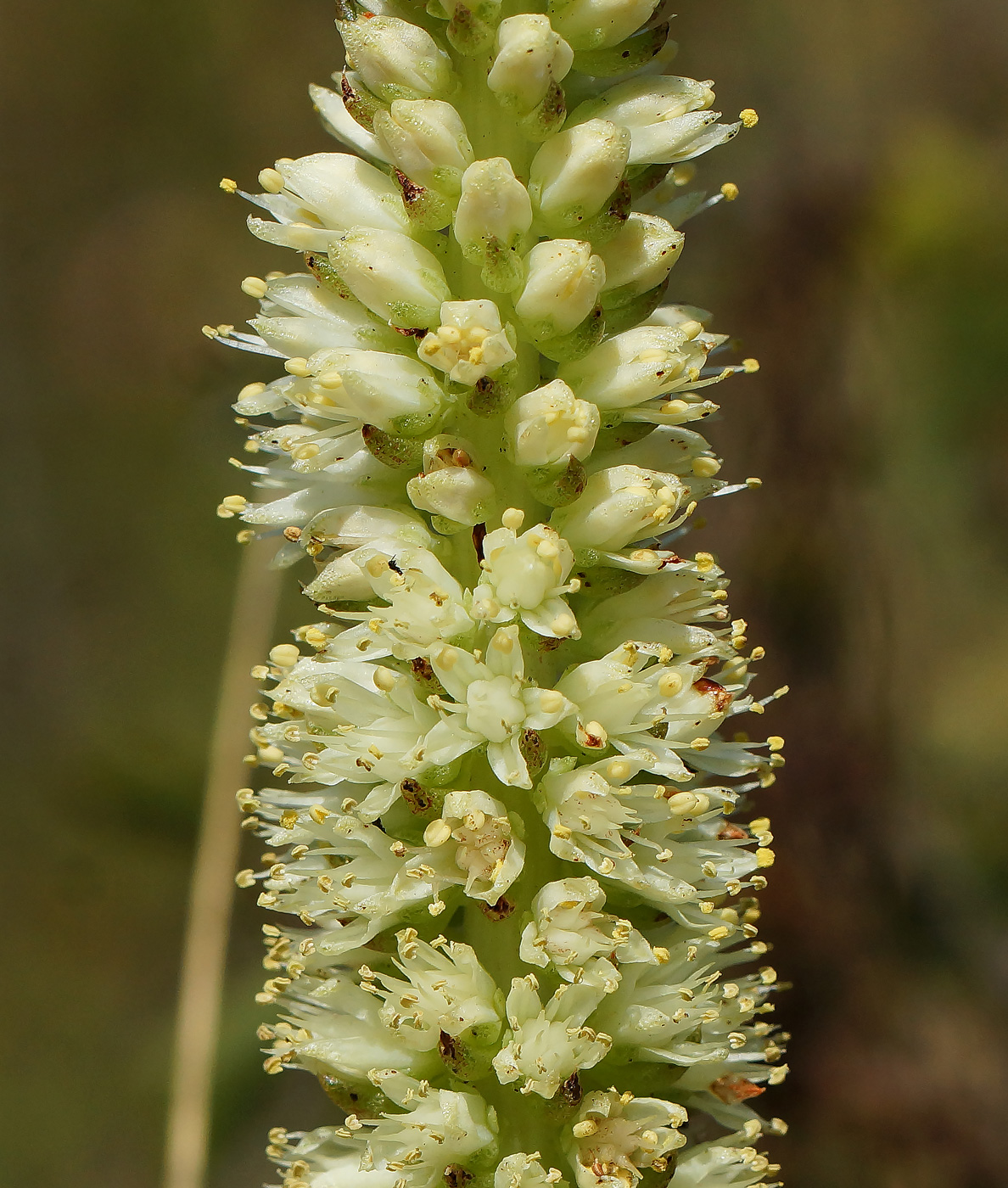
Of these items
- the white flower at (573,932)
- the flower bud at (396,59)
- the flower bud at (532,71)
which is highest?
the flower bud at (396,59)

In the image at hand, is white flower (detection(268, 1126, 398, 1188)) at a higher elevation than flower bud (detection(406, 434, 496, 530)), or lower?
lower

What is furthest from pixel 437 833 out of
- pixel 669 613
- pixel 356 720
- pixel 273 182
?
pixel 273 182

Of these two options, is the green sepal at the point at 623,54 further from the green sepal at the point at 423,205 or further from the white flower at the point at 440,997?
the white flower at the point at 440,997

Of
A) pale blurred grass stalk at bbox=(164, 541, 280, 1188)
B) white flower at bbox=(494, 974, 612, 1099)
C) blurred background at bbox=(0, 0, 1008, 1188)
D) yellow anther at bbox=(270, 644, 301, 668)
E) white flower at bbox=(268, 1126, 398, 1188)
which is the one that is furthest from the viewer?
blurred background at bbox=(0, 0, 1008, 1188)

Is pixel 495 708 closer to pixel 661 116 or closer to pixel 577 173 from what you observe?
pixel 577 173

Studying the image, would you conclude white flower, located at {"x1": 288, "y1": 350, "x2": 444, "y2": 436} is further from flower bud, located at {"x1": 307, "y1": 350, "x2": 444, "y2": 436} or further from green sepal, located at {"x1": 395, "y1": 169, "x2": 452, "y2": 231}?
green sepal, located at {"x1": 395, "y1": 169, "x2": 452, "y2": 231}

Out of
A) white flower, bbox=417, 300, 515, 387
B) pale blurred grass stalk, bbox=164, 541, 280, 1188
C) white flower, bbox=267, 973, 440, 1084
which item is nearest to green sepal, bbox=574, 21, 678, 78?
white flower, bbox=417, 300, 515, 387

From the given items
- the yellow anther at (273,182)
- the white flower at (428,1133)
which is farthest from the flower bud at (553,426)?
the white flower at (428,1133)
